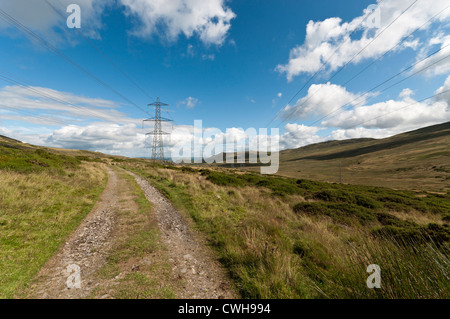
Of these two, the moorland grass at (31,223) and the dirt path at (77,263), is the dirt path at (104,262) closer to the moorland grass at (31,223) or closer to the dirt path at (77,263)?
the dirt path at (77,263)

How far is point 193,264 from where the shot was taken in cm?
498

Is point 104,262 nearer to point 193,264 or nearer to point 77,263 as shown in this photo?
point 77,263

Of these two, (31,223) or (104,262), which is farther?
(31,223)

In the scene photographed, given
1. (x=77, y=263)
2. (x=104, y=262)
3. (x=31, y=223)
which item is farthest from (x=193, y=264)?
(x=31, y=223)

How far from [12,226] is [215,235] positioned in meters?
7.10

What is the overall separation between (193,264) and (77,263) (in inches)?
125

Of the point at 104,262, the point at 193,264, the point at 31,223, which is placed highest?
the point at 31,223

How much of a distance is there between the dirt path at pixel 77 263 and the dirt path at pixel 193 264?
6.32ft

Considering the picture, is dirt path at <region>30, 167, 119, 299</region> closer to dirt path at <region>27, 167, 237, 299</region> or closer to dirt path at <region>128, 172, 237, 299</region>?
dirt path at <region>27, 167, 237, 299</region>

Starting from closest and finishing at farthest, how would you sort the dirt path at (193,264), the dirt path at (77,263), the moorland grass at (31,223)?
the dirt path at (77,263)
the dirt path at (193,264)
the moorland grass at (31,223)

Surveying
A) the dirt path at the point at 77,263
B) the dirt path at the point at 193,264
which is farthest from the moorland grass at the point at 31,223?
the dirt path at the point at 193,264

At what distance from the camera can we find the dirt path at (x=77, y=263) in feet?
12.2
